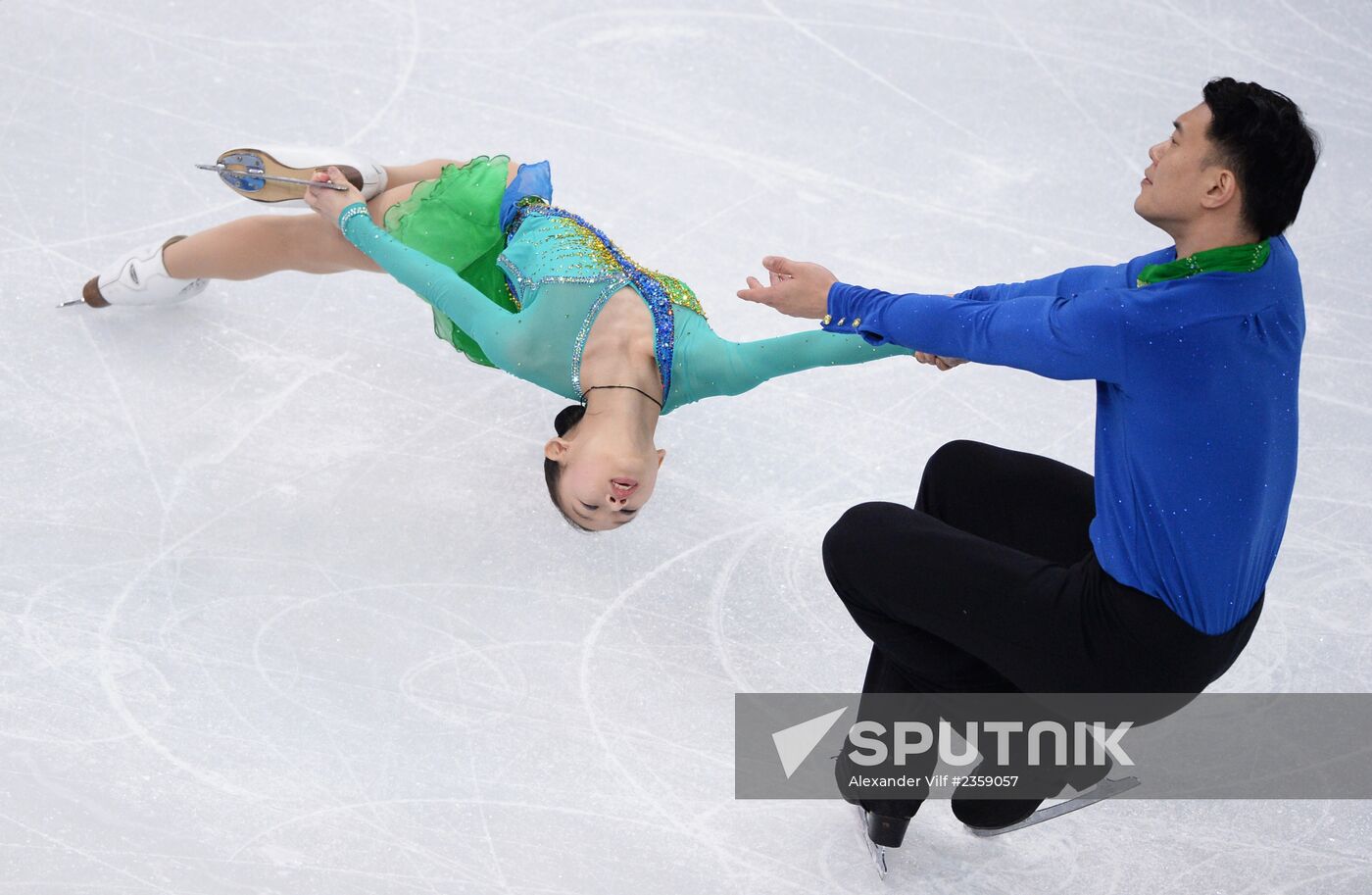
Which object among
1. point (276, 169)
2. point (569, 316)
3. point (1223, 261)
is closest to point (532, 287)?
point (569, 316)

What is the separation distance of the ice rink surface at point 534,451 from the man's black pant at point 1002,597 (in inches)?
20.4

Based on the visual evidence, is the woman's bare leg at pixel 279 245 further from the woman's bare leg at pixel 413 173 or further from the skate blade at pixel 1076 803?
the skate blade at pixel 1076 803

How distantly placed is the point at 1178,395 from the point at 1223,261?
22cm

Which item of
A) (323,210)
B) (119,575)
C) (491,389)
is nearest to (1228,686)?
(491,389)

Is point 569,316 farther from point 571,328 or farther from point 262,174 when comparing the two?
point 262,174

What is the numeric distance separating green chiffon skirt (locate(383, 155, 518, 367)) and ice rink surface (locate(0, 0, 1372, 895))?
1.38 ft

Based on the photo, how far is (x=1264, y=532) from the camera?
2.46 metres

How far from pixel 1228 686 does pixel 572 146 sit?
8.55ft

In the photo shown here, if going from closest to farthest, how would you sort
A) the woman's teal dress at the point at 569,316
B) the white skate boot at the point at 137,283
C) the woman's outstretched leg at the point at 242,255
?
the woman's teal dress at the point at 569,316 → the woman's outstretched leg at the point at 242,255 → the white skate boot at the point at 137,283

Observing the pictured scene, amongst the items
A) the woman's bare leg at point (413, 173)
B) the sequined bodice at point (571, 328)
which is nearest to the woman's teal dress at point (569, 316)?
the sequined bodice at point (571, 328)

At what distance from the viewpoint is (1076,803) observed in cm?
299

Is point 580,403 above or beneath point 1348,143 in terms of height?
beneath

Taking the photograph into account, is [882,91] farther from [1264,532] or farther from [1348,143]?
[1264,532]

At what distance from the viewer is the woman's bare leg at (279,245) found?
3590mm
